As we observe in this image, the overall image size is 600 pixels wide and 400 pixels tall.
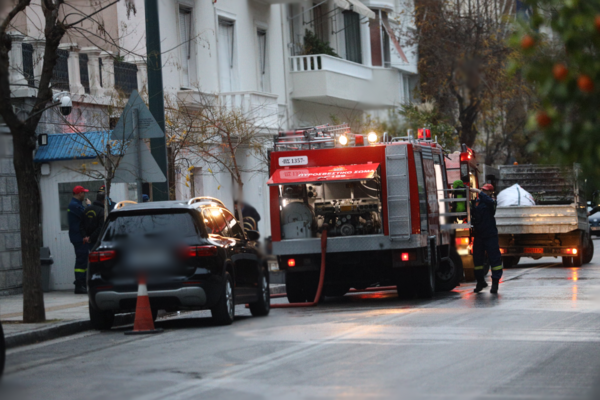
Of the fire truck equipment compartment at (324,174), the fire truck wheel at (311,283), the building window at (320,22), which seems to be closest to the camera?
the fire truck equipment compartment at (324,174)

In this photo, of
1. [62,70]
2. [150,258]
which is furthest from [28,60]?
[150,258]

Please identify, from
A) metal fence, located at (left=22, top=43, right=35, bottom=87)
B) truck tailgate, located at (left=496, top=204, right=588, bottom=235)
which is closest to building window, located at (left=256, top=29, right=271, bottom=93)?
truck tailgate, located at (left=496, top=204, right=588, bottom=235)

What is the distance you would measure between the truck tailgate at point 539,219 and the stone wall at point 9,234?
35.4 ft

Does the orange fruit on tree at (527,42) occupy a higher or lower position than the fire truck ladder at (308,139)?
lower

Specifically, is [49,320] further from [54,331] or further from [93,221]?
[93,221]

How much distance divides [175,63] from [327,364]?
16.0m

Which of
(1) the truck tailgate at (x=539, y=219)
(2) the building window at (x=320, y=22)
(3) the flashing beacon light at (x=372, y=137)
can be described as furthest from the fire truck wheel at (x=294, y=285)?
(2) the building window at (x=320, y=22)

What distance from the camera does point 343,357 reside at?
9.52 m

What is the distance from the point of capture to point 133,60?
72.2 ft

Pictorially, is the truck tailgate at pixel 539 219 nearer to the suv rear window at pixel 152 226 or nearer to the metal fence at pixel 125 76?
the metal fence at pixel 125 76

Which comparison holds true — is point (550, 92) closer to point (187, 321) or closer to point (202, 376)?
point (202, 376)

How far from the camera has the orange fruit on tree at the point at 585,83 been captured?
511 centimetres

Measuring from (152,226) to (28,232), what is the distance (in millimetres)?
2022

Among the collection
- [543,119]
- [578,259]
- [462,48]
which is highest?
[462,48]
